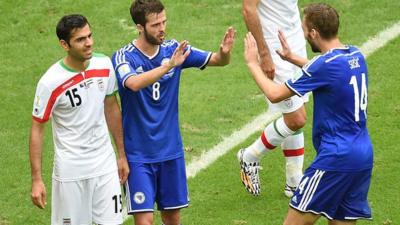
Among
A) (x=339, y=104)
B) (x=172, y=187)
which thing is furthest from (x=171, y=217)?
(x=339, y=104)

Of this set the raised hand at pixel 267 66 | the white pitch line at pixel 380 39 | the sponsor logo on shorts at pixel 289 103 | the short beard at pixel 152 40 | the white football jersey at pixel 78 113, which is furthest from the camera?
the white pitch line at pixel 380 39

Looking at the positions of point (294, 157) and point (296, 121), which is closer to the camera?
point (296, 121)

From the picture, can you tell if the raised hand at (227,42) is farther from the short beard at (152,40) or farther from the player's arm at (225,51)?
the short beard at (152,40)

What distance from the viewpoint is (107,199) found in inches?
322

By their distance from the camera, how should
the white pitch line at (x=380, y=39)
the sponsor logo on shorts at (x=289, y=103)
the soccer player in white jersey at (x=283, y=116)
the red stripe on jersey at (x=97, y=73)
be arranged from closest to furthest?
1. the red stripe on jersey at (x=97, y=73)
2. the sponsor logo on shorts at (x=289, y=103)
3. the soccer player in white jersey at (x=283, y=116)
4. the white pitch line at (x=380, y=39)

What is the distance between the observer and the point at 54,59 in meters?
13.4

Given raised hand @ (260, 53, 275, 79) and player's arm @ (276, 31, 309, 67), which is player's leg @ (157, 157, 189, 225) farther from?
raised hand @ (260, 53, 275, 79)

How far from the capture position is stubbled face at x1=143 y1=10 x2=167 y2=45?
8219mm

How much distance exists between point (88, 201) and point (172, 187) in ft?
2.37

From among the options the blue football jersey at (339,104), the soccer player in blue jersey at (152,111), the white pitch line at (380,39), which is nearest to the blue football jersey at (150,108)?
the soccer player in blue jersey at (152,111)

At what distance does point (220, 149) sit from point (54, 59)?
313 centimetres

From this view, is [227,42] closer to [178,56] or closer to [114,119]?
[178,56]

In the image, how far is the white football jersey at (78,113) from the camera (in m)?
7.93

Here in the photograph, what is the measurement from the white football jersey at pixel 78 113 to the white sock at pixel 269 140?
222 centimetres
